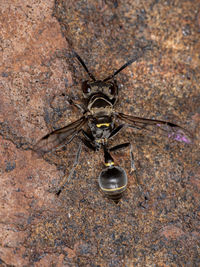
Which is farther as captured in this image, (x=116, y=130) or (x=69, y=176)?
(x=116, y=130)

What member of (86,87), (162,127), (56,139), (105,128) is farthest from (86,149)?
(162,127)

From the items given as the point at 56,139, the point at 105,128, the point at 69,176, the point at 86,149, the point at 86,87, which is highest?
the point at 86,87

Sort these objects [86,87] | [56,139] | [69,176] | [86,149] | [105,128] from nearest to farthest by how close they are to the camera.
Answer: [56,139] < [69,176] < [86,87] < [86,149] < [105,128]

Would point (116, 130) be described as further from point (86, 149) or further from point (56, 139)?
point (56, 139)

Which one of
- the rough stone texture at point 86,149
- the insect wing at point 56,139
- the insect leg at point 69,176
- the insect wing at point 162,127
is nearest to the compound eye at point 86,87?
the rough stone texture at point 86,149

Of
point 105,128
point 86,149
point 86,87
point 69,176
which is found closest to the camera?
point 69,176

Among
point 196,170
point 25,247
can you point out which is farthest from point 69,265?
point 196,170

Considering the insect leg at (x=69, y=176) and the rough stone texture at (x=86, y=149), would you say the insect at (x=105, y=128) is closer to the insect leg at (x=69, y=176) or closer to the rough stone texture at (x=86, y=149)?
the insect leg at (x=69, y=176)
